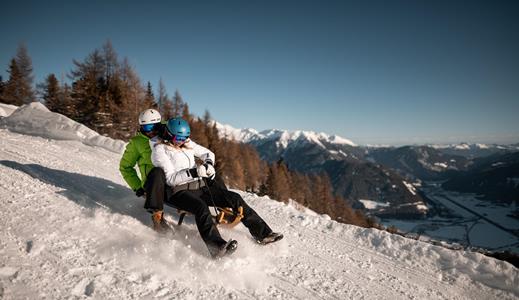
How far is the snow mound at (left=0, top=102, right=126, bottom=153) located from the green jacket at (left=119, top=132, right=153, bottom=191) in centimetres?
912

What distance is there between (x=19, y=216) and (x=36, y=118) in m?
13.0

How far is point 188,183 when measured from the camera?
16.0 ft

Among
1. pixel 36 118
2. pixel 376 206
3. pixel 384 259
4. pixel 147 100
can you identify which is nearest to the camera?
pixel 384 259

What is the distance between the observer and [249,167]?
56.2 m

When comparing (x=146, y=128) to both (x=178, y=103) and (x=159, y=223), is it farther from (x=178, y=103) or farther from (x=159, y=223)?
(x=178, y=103)

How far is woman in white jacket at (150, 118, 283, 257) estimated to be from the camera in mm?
4613

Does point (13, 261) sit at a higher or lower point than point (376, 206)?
higher

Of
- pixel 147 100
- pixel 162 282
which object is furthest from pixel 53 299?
pixel 147 100

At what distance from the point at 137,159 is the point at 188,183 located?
3.99 feet

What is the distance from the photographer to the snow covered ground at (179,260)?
3.43m

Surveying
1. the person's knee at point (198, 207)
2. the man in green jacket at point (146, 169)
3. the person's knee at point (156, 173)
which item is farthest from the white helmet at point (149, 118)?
the person's knee at point (198, 207)

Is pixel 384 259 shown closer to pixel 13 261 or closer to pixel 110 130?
pixel 13 261

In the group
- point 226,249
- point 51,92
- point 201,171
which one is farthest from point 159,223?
point 51,92

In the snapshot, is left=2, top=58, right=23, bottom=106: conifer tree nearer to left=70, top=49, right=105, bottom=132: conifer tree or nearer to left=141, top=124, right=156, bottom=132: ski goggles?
left=70, top=49, right=105, bottom=132: conifer tree
